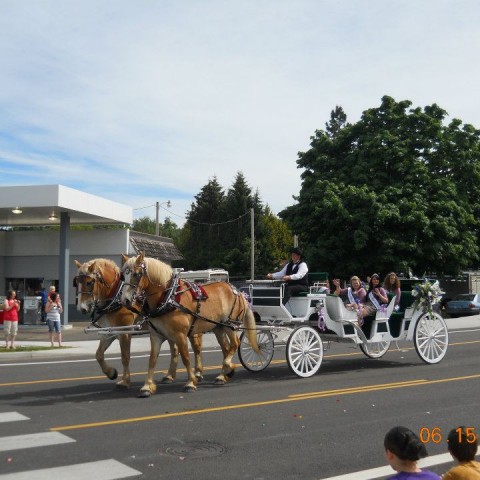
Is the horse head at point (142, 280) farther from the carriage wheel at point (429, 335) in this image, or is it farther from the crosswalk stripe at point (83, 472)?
the carriage wheel at point (429, 335)

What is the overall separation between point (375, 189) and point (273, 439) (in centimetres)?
2465

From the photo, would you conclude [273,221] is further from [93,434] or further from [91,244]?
[93,434]

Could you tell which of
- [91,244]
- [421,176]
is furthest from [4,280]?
[421,176]

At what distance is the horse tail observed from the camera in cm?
1121

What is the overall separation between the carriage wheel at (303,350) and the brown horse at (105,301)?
2211 millimetres

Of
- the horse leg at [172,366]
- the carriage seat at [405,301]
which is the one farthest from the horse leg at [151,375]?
the carriage seat at [405,301]

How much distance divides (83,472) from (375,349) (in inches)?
384

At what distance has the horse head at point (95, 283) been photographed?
9500 millimetres

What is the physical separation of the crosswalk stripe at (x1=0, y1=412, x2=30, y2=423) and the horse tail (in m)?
4.35

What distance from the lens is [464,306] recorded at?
34375mm

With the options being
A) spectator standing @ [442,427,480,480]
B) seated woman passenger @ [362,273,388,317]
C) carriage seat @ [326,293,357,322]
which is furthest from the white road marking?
seated woman passenger @ [362,273,388,317]

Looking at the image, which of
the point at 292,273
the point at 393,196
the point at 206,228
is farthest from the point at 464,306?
the point at 206,228

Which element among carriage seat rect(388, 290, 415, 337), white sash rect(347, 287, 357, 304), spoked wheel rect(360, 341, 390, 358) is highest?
white sash rect(347, 287, 357, 304)

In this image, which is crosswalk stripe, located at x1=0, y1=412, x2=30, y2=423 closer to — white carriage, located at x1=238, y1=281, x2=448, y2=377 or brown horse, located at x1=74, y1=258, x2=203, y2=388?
brown horse, located at x1=74, y1=258, x2=203, y2=388
